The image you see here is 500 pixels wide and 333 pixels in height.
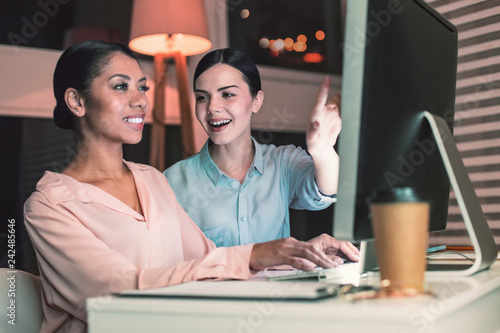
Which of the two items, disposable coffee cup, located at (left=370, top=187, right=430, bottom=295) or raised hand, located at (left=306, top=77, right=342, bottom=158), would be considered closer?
disposable coffee cup, located at (left=370, top=187, right=430, bottom=295)

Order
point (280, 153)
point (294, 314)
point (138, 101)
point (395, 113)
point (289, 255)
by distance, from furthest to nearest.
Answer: point (280, 153) → point (138, 101) → point (289, 255) → point (395, 113) → point (294, 314)

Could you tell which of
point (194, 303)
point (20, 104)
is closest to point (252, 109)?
point (20, 104)

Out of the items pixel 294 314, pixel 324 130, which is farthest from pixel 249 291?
pixel 324 130

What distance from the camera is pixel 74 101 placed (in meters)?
1.56

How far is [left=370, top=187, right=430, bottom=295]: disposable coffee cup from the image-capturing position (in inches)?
27.7

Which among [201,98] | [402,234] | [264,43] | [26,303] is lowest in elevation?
[26,303]

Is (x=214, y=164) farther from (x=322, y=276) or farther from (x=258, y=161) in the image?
(x=322, y=276)

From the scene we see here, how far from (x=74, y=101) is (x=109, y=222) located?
0.44m

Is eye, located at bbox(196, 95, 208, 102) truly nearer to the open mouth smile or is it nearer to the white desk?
the open mouth smile

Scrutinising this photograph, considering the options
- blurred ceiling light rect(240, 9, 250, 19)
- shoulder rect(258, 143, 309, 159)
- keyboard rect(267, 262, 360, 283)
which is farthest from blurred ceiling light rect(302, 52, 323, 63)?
keyboard rect(267, 262, 360, 283)

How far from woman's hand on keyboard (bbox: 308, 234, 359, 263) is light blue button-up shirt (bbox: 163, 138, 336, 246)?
13.0 inches

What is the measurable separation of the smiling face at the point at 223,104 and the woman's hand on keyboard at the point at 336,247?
0.56 meters

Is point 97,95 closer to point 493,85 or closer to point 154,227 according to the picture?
point 154,227

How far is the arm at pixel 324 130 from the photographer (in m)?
0.99
